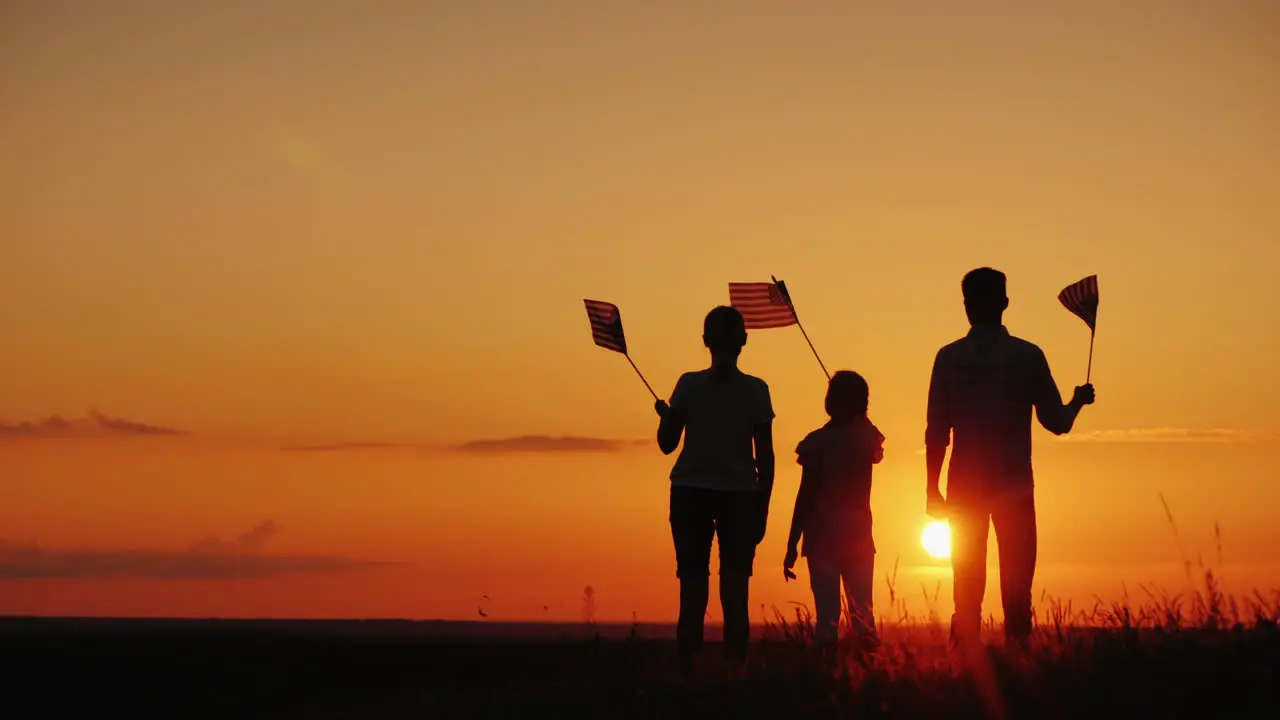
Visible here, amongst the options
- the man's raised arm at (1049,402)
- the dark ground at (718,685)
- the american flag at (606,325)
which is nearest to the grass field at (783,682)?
the dark ground at (718,685)

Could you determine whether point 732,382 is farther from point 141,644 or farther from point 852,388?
point 141,644

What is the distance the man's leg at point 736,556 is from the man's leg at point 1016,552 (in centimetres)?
155

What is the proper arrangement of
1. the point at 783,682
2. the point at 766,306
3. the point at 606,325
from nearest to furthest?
the point at 783,682, the point at 606,325, the point at 766,306

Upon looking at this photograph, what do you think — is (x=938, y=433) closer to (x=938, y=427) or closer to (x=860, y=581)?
(x=938, y=427)

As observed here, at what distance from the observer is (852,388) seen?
11.5 metres

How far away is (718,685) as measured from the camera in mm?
8844

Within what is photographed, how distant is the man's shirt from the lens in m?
9.98

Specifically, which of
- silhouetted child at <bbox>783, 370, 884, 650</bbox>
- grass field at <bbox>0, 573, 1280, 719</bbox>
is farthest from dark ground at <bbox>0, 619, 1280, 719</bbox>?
silhouetted child at <bbox>783, 370, 884, 650</bbox>

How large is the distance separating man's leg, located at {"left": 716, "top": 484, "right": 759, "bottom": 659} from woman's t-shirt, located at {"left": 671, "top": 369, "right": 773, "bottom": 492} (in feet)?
0.33

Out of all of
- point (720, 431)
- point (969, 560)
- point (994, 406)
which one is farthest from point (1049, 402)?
point (720, 431)

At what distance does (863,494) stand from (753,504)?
4.20ft

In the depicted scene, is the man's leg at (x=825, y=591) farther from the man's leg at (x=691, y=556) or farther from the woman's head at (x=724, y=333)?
the woman's head at (x=724, y=333)

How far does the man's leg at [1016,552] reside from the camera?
987cm

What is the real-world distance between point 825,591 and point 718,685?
2748 mm
